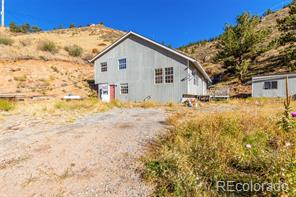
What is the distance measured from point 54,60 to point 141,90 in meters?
16.5

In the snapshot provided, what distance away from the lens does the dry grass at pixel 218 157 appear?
304 cm

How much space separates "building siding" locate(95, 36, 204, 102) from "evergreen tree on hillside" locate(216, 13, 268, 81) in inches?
405

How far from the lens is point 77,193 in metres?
3.25

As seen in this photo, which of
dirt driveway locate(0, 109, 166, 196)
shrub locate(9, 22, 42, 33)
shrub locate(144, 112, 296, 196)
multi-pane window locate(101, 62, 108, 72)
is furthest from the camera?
shrub locate(9, 22, 42, 33)

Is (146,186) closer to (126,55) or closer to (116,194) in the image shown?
(116,194)

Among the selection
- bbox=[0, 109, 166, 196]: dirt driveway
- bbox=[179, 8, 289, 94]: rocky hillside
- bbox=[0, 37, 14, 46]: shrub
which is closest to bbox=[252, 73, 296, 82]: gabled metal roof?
bbox=[179, 8, 289, 94]: rocky hillside

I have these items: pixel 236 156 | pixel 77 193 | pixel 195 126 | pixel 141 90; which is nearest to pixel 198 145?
pixel 236 156

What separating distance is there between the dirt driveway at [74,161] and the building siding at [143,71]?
11.7 meters

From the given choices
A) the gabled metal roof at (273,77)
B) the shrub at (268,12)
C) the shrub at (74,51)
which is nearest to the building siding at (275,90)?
the gabled metal roof at (273,77)

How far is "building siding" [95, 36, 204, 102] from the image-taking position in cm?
1819

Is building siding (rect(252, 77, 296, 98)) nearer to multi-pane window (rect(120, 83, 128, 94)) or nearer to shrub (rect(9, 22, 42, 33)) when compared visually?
multi-pane window (rect(120, 83, 128, 94))

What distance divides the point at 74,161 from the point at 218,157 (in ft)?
9.61

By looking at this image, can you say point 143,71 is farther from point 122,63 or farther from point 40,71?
point 40,71

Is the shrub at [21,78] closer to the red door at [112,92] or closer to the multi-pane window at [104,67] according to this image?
the multi-pane window at [104,67]
